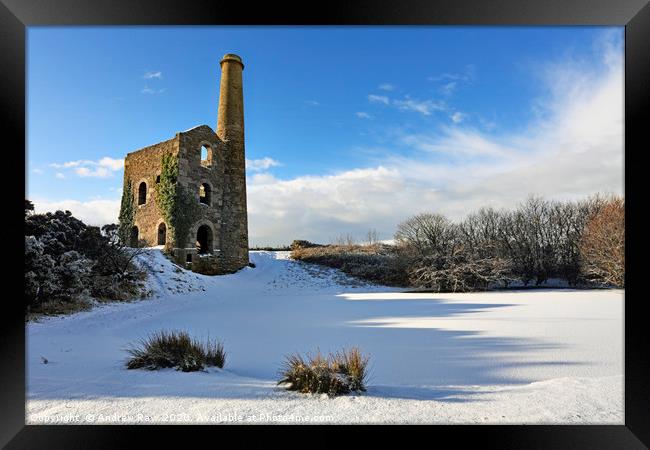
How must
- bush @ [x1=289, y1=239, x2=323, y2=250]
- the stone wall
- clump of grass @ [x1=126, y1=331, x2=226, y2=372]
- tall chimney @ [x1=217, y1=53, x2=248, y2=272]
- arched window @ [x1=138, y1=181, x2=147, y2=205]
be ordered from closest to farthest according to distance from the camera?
clump of grass @ [x1=126, y1=331, x2=226, y2=372], the stone wall, arched window @ [x1=138, y1=181, x2=147, y2=205], tall chimney @ [x1=217, y1=53, x2=248, y2=272], bush @ [x1=289, y1=239, x2=323, y2=250]

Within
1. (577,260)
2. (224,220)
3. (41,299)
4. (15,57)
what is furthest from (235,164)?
(577,260)

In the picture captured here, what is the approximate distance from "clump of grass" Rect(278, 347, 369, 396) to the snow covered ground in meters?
0.11

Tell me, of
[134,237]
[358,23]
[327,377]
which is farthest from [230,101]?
[327,377]

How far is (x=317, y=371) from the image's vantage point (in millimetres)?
3258

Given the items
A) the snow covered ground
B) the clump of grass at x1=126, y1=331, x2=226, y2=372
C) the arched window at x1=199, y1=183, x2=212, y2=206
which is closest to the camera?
the snow covered ground

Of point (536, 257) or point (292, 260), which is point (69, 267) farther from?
point (536, 257)

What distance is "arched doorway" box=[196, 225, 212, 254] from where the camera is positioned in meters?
16.7

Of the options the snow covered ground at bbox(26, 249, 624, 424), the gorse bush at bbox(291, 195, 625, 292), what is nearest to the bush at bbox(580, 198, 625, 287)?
the gorse bush at bbox(291, 195, 625, 292)

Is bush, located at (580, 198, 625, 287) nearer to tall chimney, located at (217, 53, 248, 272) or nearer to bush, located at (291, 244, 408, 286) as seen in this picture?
bush, located at (291, 244, 408, 286)

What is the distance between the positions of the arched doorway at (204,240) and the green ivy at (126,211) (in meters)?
3.17

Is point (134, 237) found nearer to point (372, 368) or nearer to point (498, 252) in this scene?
point (372, 368)

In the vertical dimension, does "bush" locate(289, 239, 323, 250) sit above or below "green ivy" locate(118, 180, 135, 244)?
below

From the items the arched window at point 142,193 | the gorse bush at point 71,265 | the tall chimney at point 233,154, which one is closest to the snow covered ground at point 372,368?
the gorse bush at point 71,265

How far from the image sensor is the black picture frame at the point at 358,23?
252cm
